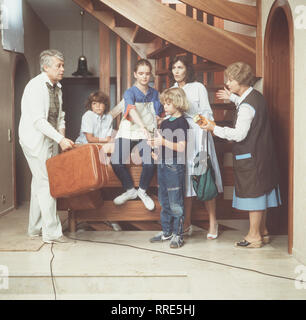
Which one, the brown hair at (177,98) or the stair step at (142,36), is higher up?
the stair step at (142,36)

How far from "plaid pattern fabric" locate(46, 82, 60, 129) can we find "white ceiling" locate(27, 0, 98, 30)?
2.56 m

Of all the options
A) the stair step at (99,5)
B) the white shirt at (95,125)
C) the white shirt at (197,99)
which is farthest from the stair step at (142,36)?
the white shirt at (197,99)

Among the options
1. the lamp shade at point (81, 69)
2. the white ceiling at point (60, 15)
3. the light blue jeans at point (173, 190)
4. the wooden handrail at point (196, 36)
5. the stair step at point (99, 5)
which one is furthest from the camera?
the lamp shade at point (81, 69)

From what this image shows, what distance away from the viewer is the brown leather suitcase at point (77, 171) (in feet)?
8.79

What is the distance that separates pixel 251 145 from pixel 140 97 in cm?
102

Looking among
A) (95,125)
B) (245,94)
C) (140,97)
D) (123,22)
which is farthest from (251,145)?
(123,22)

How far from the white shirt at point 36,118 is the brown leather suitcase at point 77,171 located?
178 millimetres

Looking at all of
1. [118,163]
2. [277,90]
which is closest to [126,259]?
[118,163]

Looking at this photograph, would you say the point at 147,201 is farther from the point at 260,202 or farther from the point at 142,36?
the point at 142,36

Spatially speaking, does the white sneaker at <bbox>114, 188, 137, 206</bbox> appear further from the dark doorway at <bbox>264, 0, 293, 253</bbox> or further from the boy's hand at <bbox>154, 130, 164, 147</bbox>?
the dark doorway at <bbox>264, 0, 293, 253</bbox>

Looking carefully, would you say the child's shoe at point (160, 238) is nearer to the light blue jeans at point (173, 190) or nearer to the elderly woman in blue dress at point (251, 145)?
the light blue jeans at point (173, 190)

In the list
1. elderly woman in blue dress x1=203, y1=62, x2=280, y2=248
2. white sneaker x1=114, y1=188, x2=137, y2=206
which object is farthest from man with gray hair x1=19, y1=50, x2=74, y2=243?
elderly woman in blue dress x1=203, y1=62, x2=280, y2=248

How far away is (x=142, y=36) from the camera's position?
163 inches
